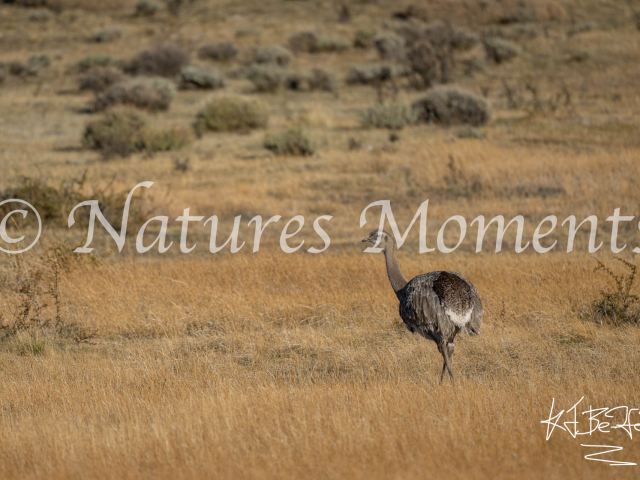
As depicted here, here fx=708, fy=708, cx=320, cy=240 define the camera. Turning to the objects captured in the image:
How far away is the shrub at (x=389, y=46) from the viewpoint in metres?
41.8

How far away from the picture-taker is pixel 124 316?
9.34 meters

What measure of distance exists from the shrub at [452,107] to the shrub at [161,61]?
19348 millimetres

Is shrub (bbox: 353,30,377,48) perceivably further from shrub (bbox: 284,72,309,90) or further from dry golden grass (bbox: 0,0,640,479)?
dry golden grass (bbox: 0,0,640,479)

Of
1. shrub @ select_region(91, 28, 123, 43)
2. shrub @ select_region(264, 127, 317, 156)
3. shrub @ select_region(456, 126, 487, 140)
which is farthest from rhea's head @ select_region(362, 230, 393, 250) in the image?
shrub @ select_region(91, 28, 123, 43)

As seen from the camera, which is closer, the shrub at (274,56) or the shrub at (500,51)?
the shrub at (500,51)

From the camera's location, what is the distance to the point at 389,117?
2548cm

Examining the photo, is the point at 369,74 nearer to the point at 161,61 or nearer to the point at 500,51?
the point at 500,51

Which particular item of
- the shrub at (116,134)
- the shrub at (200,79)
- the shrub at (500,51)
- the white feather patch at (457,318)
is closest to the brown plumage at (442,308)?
the white feather patch at (457,318)

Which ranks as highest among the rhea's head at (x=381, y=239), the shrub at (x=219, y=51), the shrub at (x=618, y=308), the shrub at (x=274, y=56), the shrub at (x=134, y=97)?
the shrub at (x=219, y=51)

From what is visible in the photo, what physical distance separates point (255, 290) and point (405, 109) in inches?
690

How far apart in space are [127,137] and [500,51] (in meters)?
23.1

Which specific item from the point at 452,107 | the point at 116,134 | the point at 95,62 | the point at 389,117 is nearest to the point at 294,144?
the point at 389,117

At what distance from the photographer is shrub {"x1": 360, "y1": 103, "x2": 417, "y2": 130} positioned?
2545 centimetres
